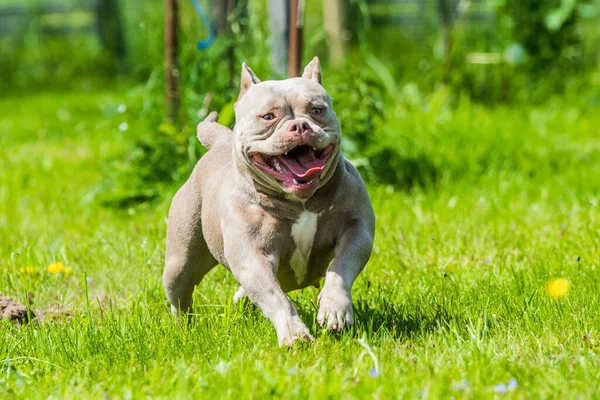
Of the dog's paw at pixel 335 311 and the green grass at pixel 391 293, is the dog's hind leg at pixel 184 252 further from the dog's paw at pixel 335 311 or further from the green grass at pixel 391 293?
the dog's paw at pixel 335 311

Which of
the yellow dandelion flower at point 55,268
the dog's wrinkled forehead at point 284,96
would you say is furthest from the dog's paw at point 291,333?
the yellow dandelion flower at point 55,268

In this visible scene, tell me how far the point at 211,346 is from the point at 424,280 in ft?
3.77

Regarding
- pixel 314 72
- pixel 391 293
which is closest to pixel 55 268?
pixel 391 293

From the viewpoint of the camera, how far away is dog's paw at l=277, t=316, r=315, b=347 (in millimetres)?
3006

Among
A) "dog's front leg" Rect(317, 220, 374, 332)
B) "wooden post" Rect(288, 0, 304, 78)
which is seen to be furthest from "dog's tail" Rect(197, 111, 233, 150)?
"wooden post" Rect(288, 0, 304, 78)

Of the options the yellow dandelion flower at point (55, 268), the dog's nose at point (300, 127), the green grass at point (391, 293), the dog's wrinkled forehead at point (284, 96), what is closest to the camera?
the green grass at point (391, 293)

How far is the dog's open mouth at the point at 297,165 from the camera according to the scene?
3.06 metres

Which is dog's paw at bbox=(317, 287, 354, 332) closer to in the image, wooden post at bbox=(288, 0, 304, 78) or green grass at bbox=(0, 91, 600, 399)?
green grass at bbox=(0, 91, 600, 399)

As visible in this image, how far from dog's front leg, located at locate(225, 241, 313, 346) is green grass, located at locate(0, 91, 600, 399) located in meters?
0.06

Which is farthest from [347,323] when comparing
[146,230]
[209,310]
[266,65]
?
[266,65]

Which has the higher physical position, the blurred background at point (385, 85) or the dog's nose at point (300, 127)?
the dog's nose at point (300, 127)

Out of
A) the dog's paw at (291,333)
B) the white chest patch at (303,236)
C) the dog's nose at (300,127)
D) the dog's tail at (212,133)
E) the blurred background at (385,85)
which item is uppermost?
the dog's nose at (300,127)

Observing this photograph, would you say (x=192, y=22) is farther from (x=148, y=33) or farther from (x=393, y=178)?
(x=393, y=178)

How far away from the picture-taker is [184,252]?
→ 3658 millimetres
